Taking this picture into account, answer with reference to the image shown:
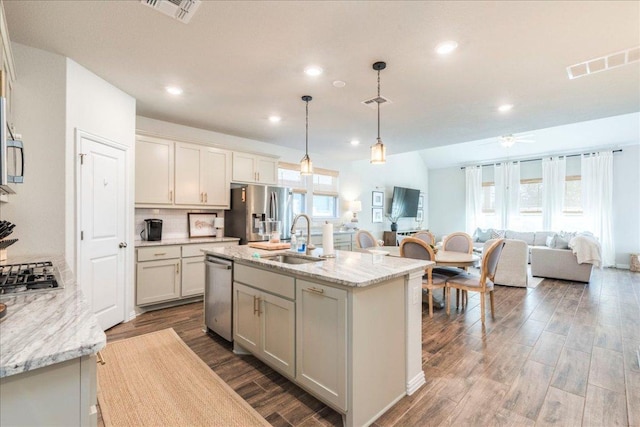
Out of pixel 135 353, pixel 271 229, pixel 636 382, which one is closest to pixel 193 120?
pixel 271 229

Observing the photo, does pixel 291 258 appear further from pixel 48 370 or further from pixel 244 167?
pixel 244 167

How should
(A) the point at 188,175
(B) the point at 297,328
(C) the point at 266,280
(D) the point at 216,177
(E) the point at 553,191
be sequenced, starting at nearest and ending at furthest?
(B) the point at 297,328, (C) the point at 266,280, (A) the point at 188,175, (D) the point at 216,177, (E) the point at 553,191

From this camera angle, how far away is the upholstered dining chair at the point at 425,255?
3.61m

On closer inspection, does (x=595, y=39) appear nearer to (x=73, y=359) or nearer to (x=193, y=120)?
A: (x=73, y=359)

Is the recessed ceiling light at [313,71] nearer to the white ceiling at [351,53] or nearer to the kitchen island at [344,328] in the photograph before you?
the white ceiling at [351,53]

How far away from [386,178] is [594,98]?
5.42m

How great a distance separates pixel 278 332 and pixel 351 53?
2.30m

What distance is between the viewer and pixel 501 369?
8.00 feet

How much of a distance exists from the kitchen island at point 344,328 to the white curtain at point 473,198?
25.9ft

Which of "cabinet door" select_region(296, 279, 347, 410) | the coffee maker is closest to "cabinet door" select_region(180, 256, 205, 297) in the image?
the coffee maker

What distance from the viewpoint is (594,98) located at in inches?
131

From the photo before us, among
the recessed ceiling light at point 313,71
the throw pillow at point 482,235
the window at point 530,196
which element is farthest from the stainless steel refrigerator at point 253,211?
the window at point 530,196

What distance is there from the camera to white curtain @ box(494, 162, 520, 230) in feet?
27.5

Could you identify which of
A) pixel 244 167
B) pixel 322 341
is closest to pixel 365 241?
pixel 244 167
